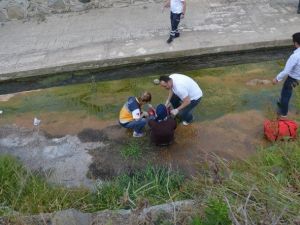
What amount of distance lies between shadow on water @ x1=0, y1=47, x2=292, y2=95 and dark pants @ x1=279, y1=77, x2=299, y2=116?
2756 millimetres

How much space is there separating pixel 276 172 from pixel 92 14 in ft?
26.7

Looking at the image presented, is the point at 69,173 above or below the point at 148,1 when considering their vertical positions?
below

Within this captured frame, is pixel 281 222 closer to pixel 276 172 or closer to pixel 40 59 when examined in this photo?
pixel 276 172

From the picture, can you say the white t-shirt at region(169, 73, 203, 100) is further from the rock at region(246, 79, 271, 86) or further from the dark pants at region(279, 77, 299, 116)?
the rock at region(246, 79, 271, 86)

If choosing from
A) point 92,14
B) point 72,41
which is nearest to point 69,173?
point 72,41

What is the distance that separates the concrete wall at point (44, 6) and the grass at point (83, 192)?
6545mm

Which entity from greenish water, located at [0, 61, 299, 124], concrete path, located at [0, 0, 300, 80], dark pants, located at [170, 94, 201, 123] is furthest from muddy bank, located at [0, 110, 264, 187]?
concrete path, located at [0, 0, 300, 80]

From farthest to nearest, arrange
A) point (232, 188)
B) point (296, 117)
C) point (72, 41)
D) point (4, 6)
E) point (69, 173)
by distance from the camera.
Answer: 1. point (4, 6)
2. point (72, 41)
3. point (296, 117)
4. point (69, 173)
5. point (232, 188)

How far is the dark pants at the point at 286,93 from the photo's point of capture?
7285mm

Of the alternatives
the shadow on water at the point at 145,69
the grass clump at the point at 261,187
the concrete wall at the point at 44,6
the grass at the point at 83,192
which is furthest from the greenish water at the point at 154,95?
the concrete wall at the point at 44,6

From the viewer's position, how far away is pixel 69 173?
23.4 ft

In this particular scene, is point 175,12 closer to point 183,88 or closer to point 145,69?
point 145,69

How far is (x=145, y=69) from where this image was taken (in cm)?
1025

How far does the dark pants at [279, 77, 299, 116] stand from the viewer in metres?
7.29
